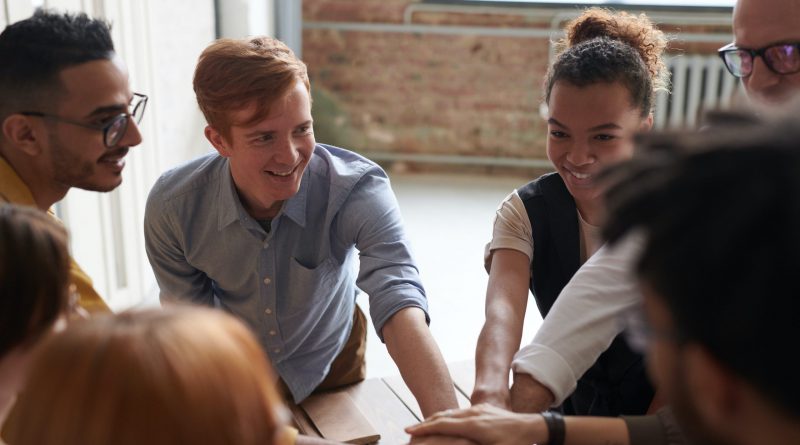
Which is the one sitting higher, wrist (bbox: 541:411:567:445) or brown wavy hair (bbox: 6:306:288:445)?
brown wavy hair (bbox: 6:306:288:445)

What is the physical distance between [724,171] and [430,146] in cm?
567

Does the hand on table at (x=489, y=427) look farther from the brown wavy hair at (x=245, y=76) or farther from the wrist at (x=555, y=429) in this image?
the brown wavy hair at (x=245, y=76)

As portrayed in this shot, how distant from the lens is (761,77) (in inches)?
64.3

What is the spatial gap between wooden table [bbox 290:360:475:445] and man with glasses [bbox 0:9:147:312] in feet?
2.47

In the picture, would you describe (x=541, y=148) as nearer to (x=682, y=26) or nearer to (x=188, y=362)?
(x=682, y=26)

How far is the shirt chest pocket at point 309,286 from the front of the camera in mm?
2020

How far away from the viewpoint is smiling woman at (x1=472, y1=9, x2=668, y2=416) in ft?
5.77

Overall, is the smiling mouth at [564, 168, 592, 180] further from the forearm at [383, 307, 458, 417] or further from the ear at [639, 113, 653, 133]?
the forearm at [383, 307, 458, 417]

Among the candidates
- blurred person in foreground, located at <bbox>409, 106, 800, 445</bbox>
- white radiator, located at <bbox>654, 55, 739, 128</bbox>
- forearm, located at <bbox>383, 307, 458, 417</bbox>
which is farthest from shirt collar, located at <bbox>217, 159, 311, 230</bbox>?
white radiator, located at <bbox>654, 55, 739, 128</bbox>

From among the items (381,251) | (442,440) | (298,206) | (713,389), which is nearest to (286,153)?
(298,206)

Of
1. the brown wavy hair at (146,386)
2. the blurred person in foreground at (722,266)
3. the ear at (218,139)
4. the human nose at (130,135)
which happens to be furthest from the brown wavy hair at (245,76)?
the blurred person in foreground at (722,266)

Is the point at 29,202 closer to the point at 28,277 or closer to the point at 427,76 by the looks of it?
the point at 28,277

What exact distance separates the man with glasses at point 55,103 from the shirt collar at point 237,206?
0.99 ft

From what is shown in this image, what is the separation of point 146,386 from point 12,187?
3.55 feet
